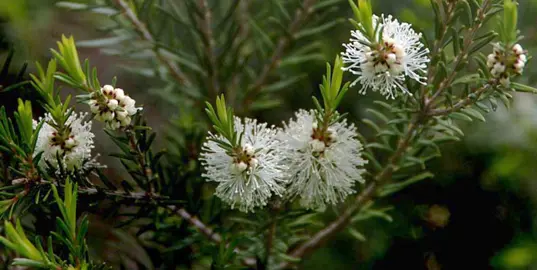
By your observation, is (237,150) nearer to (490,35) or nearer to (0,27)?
(490,35)

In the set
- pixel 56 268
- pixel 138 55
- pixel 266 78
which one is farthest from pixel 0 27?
pixel 56 268

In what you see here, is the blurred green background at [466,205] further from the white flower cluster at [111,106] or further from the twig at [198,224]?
the white flower cluster at [111,106]

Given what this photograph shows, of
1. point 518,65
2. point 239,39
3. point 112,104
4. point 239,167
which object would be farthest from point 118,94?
point 239,39

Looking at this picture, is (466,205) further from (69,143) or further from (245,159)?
(69,143)

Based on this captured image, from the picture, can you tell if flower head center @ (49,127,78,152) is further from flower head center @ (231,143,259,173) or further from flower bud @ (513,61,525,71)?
flower bud @ (513,61,525,71)

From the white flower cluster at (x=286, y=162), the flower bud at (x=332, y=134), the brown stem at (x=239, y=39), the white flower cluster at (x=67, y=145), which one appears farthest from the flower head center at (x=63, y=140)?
the brown stem at (x=239, y=39)
